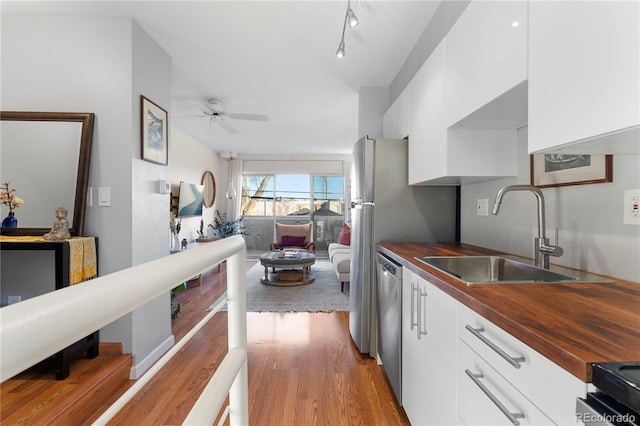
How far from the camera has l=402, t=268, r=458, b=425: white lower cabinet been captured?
1136 millimetres

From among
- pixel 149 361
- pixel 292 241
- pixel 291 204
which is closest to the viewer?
pixel 149 361

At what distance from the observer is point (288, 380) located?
214cm

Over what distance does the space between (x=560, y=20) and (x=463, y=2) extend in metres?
1.12

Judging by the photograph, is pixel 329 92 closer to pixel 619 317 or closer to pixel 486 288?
pixel 486 288

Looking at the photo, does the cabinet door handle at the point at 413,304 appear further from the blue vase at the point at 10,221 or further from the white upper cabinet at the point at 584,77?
the blue vase at the point at 10,221

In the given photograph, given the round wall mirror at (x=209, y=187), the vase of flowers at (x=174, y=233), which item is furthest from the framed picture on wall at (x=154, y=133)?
the round wall mirror at (x=209, y=187)

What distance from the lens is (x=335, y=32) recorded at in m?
2.32

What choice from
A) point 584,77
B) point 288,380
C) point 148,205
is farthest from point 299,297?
point 584,77

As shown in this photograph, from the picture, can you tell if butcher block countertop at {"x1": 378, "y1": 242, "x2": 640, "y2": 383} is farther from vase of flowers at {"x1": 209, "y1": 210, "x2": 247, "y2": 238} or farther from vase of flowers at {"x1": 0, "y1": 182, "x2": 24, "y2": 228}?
vase of flowers at {"x1": 209, "y1": 210, "x2": 247, "y2": 238}

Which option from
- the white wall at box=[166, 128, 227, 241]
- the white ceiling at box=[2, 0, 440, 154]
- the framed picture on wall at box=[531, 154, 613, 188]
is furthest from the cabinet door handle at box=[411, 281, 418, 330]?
the white wall at box=[166, 128, 227, 241]

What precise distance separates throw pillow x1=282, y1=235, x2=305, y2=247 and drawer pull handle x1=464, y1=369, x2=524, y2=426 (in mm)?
5343

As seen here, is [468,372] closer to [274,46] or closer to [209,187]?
[274,46]

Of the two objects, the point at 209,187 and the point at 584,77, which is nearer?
the point at 584,77

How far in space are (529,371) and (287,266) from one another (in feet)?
12.7
